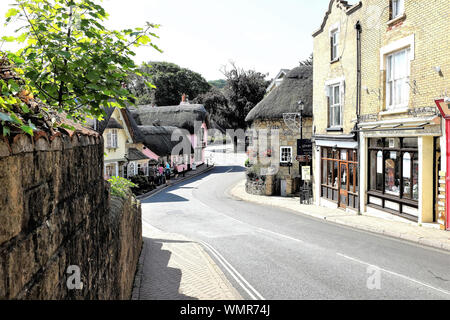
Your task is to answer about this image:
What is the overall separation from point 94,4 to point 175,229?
12087mm

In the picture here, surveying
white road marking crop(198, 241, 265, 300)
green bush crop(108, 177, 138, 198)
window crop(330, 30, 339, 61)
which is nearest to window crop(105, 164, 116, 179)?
window crop(330, 30, 339, 61)

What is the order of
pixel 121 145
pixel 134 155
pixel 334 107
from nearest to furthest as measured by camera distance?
pixel 334 107 → pixel 121 145 → pixel 134 155

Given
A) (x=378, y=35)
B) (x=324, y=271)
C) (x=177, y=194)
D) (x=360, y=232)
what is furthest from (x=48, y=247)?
(x=177, y=194)

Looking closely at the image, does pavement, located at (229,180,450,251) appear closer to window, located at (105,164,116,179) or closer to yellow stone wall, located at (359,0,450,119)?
yellow stone wall, located at (359,0,450,119)

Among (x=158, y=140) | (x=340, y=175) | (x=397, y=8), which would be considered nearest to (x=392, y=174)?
(x=340, y=175)

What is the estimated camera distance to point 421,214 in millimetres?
13188

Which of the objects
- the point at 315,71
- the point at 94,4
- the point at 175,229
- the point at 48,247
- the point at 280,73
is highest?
the point at 280,73

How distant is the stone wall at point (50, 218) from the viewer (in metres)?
2.04

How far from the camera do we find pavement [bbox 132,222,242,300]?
7762 mm

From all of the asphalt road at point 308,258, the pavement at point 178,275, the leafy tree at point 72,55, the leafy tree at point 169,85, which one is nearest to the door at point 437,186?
the asphalt road at point 308,258

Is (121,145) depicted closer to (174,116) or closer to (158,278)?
(174,116)

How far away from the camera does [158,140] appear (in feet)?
131

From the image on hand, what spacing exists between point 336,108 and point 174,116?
31117 millimetres

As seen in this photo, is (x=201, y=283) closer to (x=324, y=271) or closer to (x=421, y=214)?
(x=324, y=271)
